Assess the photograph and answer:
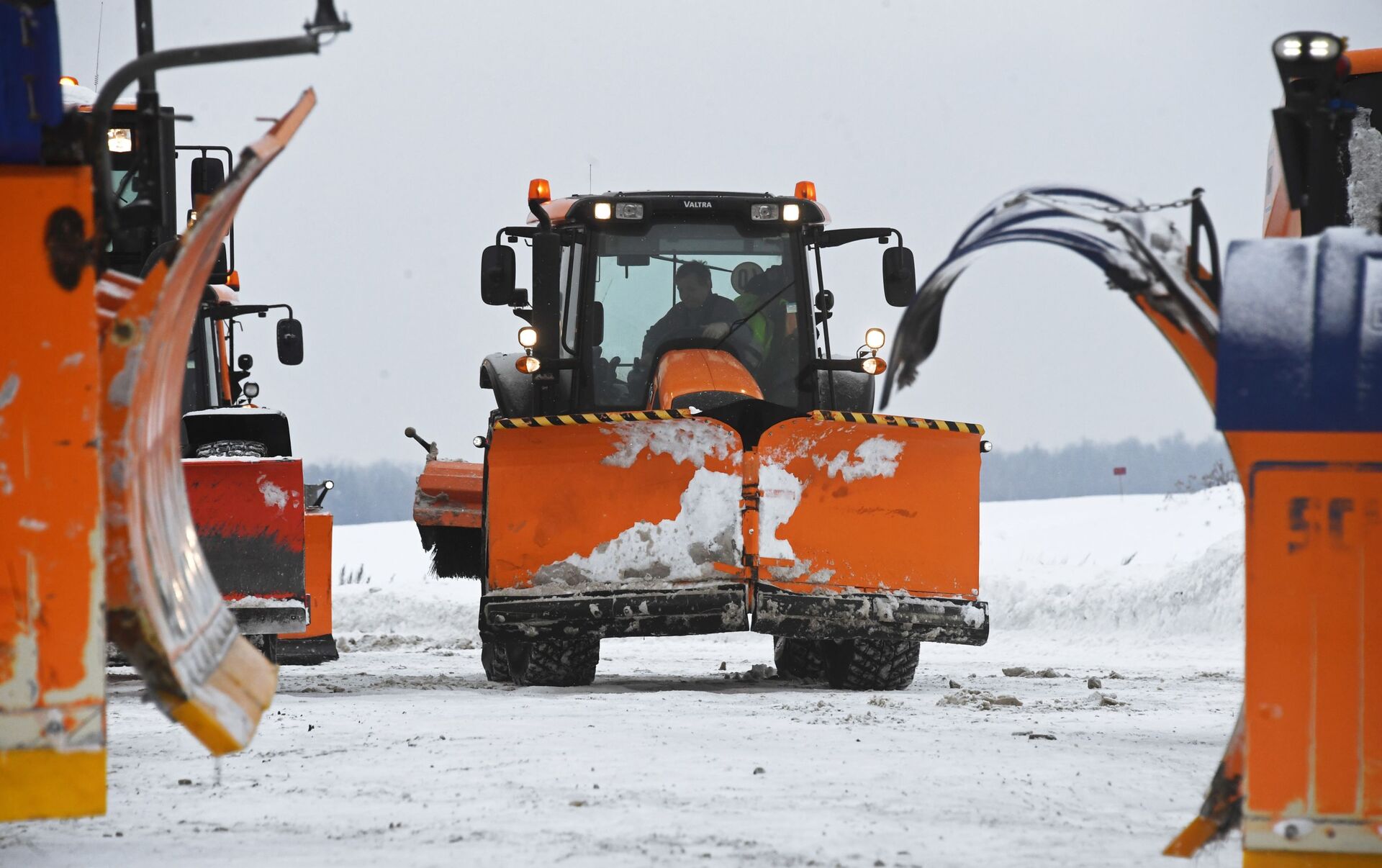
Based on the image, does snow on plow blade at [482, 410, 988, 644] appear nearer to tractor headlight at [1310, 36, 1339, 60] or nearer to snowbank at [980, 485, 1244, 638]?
tractor headlight at [1310, 36, 1339, 60]

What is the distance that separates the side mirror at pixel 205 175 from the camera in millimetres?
8695

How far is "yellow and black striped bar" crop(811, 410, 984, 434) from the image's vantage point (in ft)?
26.7

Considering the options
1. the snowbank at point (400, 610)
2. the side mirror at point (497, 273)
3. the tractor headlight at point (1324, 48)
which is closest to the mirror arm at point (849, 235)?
the side mirror at point (497, 273)

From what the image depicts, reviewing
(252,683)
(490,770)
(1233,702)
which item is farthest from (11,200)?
(1233,702)

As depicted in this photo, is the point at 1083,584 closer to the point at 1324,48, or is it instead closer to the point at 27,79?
the point at 1324,48

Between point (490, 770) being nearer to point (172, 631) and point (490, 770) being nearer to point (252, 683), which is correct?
point (252, 683)

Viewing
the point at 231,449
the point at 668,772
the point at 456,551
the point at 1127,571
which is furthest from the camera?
the point at 1127,571

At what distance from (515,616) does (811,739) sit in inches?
86.7

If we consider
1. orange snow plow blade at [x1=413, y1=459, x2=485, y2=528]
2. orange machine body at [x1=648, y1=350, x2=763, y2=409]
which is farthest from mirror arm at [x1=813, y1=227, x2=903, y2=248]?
orange snow plow blade at [x1=413, y1=459, x2=485, y2=528]

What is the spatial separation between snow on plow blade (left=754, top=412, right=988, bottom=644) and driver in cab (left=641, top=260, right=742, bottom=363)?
1.23m

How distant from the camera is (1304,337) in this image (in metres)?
3.05

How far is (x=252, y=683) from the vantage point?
12.1ft

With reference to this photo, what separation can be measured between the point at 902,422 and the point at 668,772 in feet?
10.8

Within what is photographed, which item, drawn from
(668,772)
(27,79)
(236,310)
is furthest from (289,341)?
(27,79)
